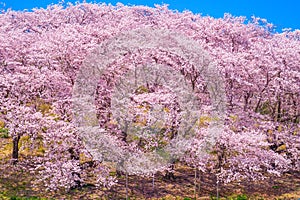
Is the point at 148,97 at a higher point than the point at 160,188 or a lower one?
higher

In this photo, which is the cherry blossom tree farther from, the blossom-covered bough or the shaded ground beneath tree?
the shaded ground beneath tree

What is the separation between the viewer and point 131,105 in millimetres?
17500

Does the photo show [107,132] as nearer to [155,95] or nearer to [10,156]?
[155,95]

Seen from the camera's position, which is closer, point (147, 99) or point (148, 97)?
point (147, 99)

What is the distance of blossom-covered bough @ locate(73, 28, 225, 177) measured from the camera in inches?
695

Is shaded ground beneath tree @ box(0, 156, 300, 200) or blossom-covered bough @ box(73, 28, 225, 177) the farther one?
shaded ground beneath tree @ box(0, 156, 300, 200)

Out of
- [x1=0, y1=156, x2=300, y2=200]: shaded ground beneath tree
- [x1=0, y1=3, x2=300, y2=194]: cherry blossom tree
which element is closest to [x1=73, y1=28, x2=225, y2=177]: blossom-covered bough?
[x1=0, y1=3, x2=300, y2=194]: cherry blossom tree

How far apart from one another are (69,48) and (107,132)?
224 inches

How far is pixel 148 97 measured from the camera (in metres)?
18.5

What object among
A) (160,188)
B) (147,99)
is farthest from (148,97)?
(160,188)

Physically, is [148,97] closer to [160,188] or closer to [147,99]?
[147,99]

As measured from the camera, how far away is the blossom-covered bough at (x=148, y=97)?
17656 mm

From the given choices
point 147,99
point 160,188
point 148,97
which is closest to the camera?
point 147,99

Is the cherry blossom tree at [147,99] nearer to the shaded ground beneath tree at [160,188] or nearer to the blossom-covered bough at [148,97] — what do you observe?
the blossom-covered bough at [148,97]
